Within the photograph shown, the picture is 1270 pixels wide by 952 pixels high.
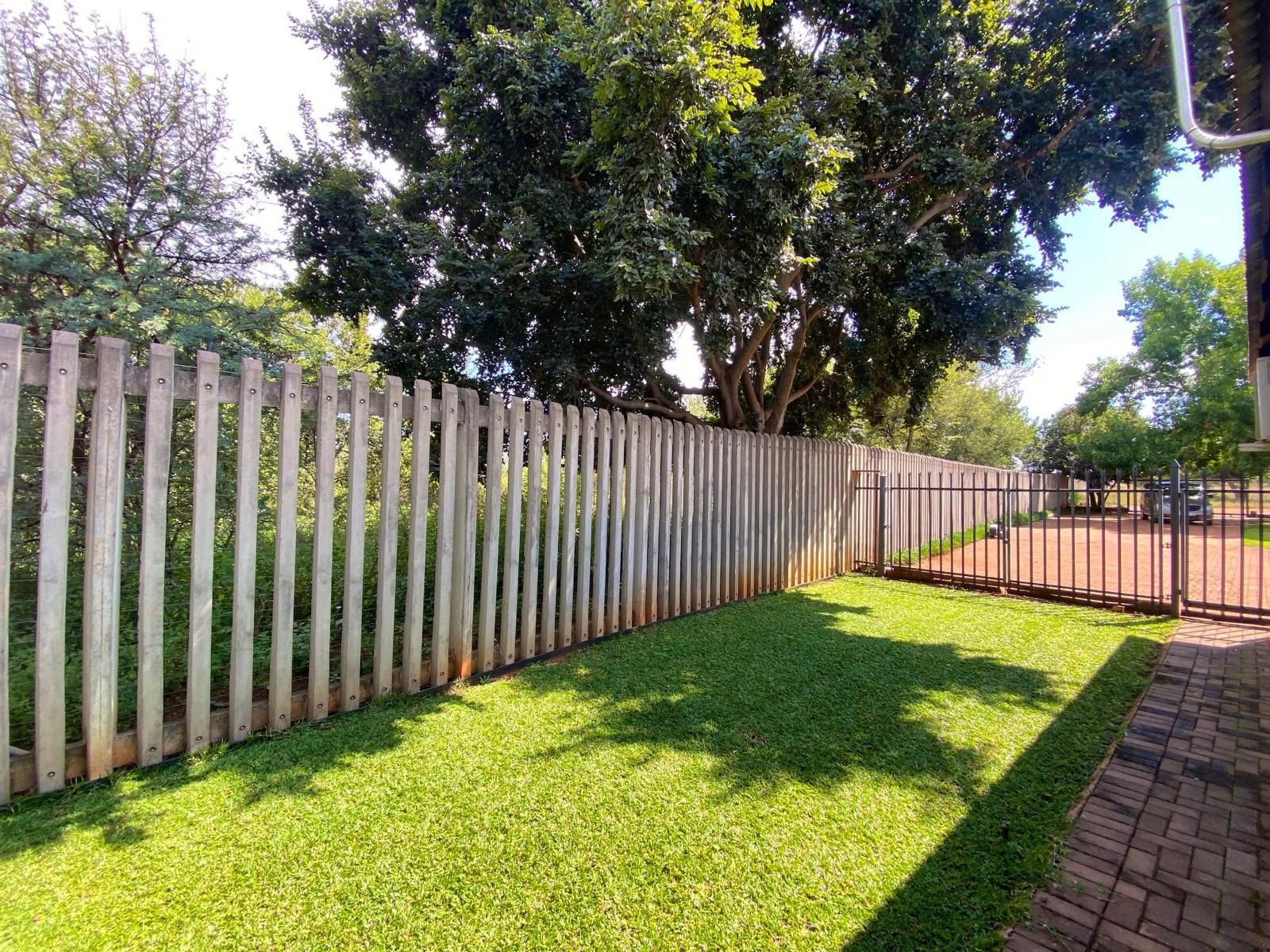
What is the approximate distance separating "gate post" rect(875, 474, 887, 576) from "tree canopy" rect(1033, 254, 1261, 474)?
21388mm

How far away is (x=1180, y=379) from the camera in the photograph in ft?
80.0

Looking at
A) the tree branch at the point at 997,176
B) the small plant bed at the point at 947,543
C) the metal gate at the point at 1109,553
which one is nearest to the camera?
the metal gate at the point at 1109,553

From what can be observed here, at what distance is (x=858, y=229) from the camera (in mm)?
7250

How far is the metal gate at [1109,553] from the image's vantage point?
19.5 ft

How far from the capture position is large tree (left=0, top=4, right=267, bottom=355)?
15.0ft

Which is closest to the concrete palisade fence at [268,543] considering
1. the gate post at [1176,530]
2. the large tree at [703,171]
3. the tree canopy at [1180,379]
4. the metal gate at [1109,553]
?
the large tree at [703,171]

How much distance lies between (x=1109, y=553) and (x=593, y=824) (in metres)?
13.9

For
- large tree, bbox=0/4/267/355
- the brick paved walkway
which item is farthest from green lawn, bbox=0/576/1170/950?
large tree, bbox=0/4/267/355

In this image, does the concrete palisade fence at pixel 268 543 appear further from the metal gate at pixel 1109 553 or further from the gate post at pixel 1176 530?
the gate post at pixel 1176 530

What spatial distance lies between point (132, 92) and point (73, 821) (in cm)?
662

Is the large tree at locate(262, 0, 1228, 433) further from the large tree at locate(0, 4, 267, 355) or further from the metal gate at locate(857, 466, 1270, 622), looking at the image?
the metal gate at locate(857, 466, 1270, 622)

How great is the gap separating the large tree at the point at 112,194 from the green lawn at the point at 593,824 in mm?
4019

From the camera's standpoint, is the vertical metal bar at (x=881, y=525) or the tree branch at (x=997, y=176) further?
the vertical metal bar at (x=881, y=525)

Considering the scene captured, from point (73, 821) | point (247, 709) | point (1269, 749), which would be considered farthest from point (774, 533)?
point (73, 821)
